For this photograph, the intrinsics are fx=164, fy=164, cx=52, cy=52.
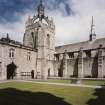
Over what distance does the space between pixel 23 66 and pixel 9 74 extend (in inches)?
140

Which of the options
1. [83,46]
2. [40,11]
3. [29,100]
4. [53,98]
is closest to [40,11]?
[40,11]

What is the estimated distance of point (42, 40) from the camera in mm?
42219

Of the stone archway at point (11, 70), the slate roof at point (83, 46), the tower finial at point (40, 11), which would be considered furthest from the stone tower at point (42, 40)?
the stone archway at point (11, 70)

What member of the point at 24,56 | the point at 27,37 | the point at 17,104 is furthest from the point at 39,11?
the point at 17,104

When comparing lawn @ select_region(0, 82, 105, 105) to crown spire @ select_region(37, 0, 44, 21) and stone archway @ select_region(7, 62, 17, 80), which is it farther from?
crown spire @ select_region(37, 0, 44, 21)

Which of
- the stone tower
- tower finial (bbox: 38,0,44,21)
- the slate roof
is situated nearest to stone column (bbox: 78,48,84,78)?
the slate roof

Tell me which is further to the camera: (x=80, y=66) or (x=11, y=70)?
(x=80, y=66)

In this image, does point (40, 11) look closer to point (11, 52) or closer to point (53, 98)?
point (11, 52)

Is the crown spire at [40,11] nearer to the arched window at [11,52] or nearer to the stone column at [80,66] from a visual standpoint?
the arched window at [11,52]

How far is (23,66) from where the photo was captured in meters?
37.5

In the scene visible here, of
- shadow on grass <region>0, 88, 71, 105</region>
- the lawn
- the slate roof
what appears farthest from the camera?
the slate roof

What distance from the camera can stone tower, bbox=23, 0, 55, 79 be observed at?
41.5m

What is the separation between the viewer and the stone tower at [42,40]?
41.5 metres

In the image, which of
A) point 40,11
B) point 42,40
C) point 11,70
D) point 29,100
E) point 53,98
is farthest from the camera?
point 40,11
